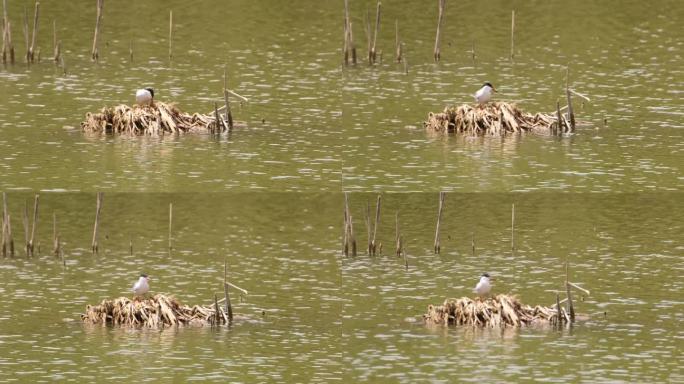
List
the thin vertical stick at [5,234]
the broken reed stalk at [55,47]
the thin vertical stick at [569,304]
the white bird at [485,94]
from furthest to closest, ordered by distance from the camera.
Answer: the broken reed stalk at [55,47]
the white bird at [485,94]
the thin vertical stick at [5,234]
the thin vertical stick at [569,304]

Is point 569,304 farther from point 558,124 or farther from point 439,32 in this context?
point 439,32

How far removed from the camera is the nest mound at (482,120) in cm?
3559

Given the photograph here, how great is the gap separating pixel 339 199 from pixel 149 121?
3156mm

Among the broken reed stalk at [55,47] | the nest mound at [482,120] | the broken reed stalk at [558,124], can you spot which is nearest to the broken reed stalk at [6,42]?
the broken reed stalk at [55,47]

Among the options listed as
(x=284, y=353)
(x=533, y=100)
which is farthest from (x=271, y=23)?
(x=284, y=353)

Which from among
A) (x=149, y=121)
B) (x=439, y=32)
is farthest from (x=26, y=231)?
(x=439, y=32)

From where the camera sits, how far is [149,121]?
117ft

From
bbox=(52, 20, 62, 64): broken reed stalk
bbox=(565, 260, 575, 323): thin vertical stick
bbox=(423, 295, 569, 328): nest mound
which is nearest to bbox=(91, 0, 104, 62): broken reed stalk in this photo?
bbox=(52, 20, 62, 64): broken reed stalk

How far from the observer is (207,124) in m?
35.8

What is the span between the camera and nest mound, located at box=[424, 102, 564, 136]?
35.6m

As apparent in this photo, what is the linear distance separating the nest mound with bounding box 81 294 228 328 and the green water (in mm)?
238

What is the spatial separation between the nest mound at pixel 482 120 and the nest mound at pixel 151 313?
5.95 meters

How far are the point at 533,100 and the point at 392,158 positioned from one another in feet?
12.6

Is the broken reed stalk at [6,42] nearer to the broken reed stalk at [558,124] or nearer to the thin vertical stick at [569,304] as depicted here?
the broken reed stalk at [558,124]
